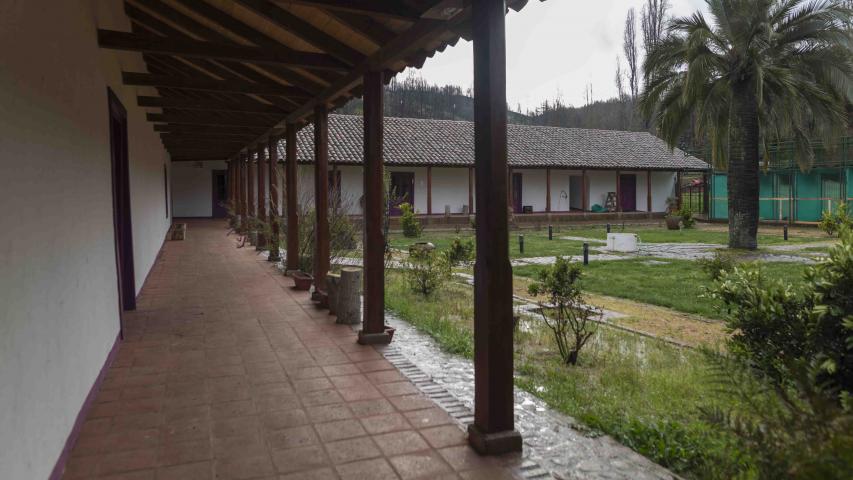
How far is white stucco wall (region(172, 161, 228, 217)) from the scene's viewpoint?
25188 millimetres

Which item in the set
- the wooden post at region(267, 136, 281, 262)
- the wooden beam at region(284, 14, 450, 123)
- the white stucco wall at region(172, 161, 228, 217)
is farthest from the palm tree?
the white stucco wall at region(172, 161, 228, 217)

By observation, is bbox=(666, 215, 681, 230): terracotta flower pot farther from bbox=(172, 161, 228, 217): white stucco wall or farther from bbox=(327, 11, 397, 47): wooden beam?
bbox=(327, 11, 397, 47): wooden beam

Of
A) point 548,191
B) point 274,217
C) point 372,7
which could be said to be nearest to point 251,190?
point 274,217

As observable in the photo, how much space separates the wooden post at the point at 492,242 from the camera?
3348mm

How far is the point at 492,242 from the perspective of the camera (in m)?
3.39

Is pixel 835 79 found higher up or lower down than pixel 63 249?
higher up

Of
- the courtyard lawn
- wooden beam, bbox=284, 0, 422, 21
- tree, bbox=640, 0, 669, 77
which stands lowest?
the courtyard lawn

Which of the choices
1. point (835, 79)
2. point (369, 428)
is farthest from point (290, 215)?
point (835, 79)

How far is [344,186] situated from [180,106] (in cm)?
1577

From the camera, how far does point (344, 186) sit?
24.3m

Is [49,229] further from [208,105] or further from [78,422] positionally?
[208,105]

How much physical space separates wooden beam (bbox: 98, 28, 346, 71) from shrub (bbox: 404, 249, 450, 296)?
12.5ft

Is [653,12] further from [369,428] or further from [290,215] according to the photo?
[369,428]

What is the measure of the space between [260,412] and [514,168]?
917 inches
